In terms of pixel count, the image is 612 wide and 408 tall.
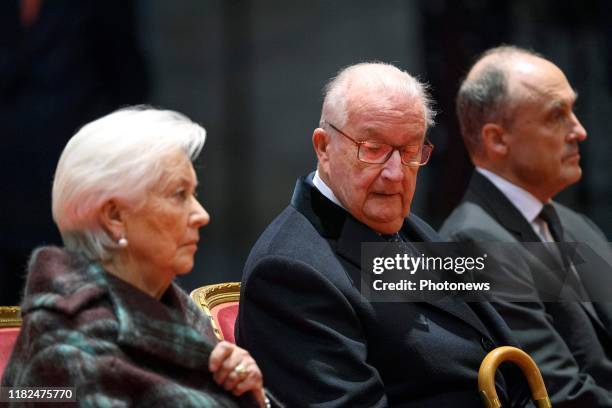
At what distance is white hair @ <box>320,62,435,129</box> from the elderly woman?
63 cm

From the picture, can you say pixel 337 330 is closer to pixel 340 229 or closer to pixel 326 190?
pixel 340 229

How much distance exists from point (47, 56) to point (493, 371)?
3.06 m

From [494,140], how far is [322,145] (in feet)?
3.61

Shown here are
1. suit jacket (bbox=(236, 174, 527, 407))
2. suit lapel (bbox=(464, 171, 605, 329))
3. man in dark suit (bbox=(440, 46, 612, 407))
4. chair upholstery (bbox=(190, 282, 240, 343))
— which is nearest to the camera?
suit jacket (bbox=(236, 174, 527, 407))

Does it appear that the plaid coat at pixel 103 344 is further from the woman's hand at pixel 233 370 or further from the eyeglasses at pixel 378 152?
the eyeglasses at pixel 378 152

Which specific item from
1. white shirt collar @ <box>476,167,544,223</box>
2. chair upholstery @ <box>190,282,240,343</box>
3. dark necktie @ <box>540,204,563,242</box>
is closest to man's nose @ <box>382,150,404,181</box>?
chair upholstery @ <box>190,282,240,343</box>

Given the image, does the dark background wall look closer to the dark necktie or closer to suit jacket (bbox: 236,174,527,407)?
the dark necktie

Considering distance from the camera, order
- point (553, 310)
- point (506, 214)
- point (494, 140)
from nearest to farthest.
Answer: point (553, 310), point (506, 214), point (494, 140)

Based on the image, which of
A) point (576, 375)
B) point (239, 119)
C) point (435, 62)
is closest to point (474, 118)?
point (576, 375)

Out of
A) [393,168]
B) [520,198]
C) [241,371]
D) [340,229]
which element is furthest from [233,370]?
[520,198]

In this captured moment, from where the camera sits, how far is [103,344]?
9.09ft

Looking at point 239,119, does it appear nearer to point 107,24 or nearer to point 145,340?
point 107,24

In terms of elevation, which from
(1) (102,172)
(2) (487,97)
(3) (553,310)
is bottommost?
(3) (553,310)

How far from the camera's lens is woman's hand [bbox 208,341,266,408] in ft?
9.55
